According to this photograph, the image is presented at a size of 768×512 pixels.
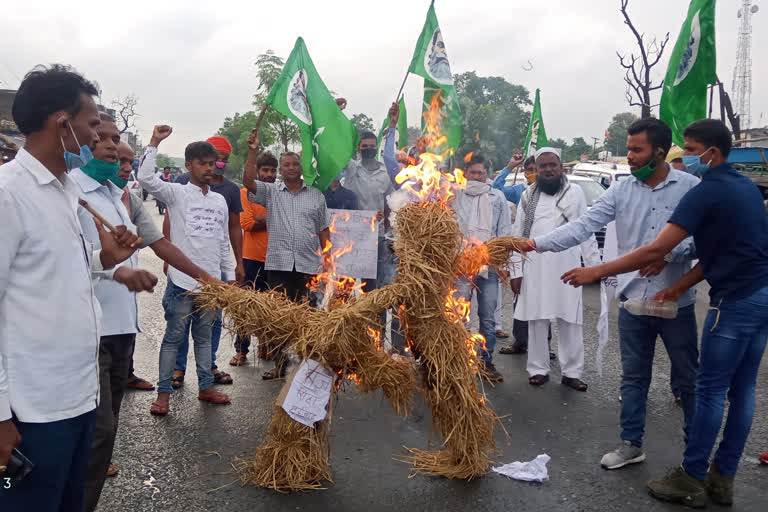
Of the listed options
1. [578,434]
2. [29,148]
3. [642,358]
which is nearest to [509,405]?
[578,434]

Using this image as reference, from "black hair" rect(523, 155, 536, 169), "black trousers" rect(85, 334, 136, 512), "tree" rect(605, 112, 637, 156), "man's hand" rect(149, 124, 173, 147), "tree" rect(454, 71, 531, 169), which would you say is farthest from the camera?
"tree" rect(605, 112, 637, 156)

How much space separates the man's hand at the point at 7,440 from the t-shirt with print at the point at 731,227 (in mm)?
3336

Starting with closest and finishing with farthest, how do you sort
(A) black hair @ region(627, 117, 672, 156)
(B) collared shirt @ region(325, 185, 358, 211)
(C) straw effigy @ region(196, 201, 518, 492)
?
(C) straw effigy @ region(196, 201, 518, 492), (A) black hair @ region(627, 117, 672, 156), (B) collared shirt @ region(325, 185, 358, 211)

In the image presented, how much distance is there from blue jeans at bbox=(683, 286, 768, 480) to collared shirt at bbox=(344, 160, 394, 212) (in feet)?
12.5

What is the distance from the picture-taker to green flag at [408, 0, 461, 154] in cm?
551

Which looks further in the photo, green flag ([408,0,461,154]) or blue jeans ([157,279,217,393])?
green flag ([408,0,461,154])

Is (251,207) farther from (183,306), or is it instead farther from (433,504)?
(433,504)

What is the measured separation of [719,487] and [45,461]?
355 centimetres

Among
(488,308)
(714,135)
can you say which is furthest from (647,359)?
(488,308)

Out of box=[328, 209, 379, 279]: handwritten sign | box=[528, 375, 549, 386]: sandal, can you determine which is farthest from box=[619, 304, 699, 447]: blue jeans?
box=[328, 209, 379, 279]: handwritten sign

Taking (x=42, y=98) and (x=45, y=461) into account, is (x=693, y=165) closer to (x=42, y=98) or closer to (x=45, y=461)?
(x=42, y=98)

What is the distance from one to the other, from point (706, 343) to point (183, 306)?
3864mm

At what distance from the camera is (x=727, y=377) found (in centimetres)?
337

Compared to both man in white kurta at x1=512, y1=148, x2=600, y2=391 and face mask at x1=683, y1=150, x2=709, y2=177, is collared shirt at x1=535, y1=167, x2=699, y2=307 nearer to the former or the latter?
face mask at x1=683, y1=150, x2=709, y2=177
